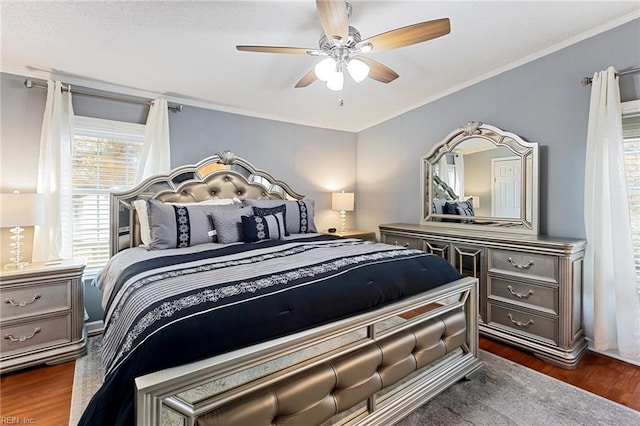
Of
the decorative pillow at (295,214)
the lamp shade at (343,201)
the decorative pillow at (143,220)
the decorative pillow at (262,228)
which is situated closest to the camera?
the decorative pillow at (143,220)

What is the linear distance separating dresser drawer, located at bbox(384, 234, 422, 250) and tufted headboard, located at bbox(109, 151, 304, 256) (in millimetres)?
1267

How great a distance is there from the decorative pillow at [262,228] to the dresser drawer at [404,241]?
1495 millimetres

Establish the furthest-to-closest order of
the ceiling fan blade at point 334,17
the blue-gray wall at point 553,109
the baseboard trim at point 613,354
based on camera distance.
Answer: the blue-gray wall at point 553,109 < the baseboard trim at point 613,354 < the ceiling fan blade at point 334,17

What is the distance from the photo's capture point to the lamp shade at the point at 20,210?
2273 millimetres

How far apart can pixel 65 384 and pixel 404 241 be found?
3.29m

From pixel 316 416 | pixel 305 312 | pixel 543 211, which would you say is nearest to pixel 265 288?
pixel 305 312

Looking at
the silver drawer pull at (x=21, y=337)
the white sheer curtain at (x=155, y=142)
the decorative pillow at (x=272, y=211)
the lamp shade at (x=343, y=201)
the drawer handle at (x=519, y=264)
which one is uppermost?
Answer: the white sheer curtain at (x=155, y=142)

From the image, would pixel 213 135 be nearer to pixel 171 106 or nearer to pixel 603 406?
pixel 171 106

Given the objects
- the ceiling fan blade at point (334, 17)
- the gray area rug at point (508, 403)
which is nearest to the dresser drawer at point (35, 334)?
the gray area rug at point (508, 403)

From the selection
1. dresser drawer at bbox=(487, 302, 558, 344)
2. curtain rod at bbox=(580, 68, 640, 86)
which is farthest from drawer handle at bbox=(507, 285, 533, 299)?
Answer: curtain rod at bbox=(580, 68, 640, 86)

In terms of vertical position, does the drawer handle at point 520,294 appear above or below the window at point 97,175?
below

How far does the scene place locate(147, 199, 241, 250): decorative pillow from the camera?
263cm

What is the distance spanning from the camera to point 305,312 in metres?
1.45

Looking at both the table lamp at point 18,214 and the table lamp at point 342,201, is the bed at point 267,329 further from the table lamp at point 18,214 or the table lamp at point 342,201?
the table lamp at point 342,201
